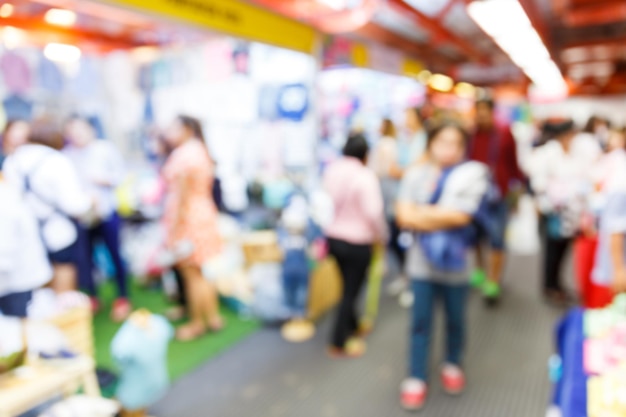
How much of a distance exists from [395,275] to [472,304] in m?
1.09

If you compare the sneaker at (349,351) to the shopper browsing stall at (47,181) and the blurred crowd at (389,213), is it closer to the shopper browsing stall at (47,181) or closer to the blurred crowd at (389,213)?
the blurred crowd at (389,213)

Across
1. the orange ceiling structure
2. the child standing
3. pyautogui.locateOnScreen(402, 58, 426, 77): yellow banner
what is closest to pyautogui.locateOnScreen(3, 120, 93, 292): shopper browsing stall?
the orange ceiling structure

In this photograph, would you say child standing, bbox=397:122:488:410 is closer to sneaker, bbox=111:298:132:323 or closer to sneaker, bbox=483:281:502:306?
sneaker, bbox=483:281:502:306

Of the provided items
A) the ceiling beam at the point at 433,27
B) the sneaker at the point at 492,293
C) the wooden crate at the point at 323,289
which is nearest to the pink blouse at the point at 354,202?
the wooden crate at the point at 323,289

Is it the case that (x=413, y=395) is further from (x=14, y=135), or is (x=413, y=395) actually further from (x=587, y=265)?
(x=14, y=135)

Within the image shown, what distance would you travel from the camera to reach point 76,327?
7.98 ft

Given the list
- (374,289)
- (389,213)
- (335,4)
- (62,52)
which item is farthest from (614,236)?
(62,52)

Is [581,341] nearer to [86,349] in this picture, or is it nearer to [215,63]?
[86,349]

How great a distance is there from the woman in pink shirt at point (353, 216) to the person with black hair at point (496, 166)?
116 cm

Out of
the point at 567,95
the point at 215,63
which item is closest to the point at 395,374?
the point at 215,63

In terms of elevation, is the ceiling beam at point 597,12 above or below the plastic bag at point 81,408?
above

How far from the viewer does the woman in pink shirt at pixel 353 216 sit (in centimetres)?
308

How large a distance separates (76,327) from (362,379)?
177cm

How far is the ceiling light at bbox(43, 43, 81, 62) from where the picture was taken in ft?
15.6
